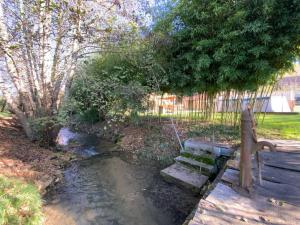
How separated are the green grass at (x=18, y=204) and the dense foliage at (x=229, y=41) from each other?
4.07 meters

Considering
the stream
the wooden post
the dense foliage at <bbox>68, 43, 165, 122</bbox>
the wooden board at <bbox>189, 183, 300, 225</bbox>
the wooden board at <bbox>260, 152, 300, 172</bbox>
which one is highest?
the dense foliage at <bbox>68, 43, 165, 122</bbox>

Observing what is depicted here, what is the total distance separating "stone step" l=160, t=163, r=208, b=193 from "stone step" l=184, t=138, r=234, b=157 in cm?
44

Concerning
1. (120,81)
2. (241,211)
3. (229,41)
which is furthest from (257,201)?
(120,81)

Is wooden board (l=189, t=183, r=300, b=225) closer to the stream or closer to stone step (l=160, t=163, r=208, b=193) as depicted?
the stream

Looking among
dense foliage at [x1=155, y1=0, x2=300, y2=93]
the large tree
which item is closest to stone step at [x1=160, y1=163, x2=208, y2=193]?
dense foliage at [x1=155, y1=0, x2=300, y2=93]

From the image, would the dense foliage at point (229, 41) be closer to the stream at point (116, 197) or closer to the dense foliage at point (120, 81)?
the dense foliage at point (120, 81)

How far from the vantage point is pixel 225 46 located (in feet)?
14.0

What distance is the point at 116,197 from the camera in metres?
3.62

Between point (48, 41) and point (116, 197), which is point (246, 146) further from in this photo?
point (48, 41)

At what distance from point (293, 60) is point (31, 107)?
6.62 metres

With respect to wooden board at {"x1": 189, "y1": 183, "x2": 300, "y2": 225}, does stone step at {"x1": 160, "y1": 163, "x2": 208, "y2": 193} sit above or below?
below

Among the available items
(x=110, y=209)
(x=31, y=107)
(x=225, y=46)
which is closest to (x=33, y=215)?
(x=110, y=209)

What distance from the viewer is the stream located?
9.85 feet

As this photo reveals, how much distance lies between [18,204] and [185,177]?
279 cm
